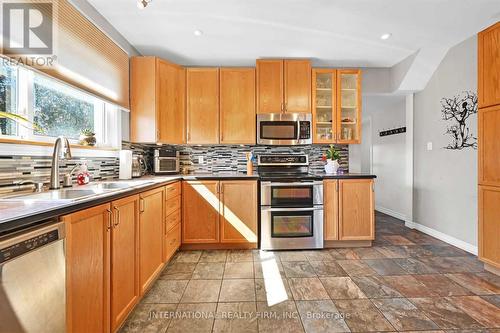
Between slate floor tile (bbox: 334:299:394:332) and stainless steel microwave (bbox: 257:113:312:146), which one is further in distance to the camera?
stainless steel microwave (bbox: 257:113:312:146)

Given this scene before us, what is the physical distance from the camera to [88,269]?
1.24m

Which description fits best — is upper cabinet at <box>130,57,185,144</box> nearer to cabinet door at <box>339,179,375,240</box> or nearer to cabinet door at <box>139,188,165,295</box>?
cabinet door at <box>139,188,165,295</box>

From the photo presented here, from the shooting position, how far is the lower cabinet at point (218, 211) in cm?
300

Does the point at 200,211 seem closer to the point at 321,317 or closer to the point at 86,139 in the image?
the point at 86,139

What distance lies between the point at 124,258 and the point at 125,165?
4.25 ft

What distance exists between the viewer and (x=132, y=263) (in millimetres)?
1737

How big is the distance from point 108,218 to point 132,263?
0.50 m

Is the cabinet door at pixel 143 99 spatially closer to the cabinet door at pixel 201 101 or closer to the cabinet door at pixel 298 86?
the cabinet door at pixel 201 101

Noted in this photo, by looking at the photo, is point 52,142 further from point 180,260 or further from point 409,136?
point 409,136

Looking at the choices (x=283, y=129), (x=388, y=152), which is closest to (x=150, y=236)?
(x=283, y=129)

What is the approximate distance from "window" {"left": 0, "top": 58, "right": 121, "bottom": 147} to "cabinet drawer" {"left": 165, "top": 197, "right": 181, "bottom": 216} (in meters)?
0.93

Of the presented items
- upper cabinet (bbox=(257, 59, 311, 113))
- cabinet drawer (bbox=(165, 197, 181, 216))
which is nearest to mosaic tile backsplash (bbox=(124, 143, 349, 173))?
upper cabinet (bbox=(257, 59, 311, 113))

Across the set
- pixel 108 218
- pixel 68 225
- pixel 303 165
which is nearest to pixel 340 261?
pixel 303 165

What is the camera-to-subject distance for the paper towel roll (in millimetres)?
2631
